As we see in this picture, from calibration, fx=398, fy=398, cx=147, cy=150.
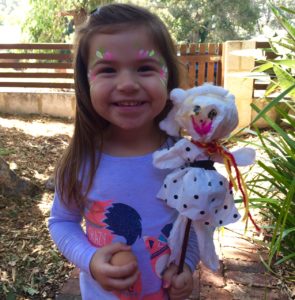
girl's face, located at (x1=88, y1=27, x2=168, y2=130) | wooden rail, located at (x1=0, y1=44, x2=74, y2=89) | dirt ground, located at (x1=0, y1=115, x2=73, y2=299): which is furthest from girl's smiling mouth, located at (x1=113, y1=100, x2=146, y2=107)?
wooden rail, located at (x1=0, y1=44, x2=74, y2=89)

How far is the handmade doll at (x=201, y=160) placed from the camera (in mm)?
950

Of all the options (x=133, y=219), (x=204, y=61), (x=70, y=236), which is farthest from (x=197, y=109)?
(x=204, y=61)

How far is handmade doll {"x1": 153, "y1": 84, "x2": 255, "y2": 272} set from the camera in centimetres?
95

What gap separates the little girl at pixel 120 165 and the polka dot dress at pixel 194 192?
0.08 metres

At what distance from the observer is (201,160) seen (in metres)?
1.00

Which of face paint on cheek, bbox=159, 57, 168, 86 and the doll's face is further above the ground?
face paint on cheek, bbox=159, 57, 168, 86

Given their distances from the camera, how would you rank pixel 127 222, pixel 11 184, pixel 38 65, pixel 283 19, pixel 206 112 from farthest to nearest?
pixel 38 65, pixel 11 184, pixel 283 19, pixel 127 222, pixel 206 112

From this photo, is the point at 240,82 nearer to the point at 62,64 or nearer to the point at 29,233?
the point at 62,64

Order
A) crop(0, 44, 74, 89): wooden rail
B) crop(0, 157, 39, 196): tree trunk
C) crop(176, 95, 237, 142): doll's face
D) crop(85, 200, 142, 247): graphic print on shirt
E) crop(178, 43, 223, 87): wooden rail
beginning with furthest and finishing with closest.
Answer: crop(0, 44, 74, 89): wooden rail → crop(178, 43, 223, 87): wooden rail → crop(0, 157, 39, 196): tree trunk → crop(85, 200, 142, 247): graphic print on shirt → crop(176, 95, 237, 142): doll's face

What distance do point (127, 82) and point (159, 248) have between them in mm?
485

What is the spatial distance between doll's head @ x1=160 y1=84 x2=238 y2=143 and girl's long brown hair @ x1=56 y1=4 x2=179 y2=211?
0.22 m

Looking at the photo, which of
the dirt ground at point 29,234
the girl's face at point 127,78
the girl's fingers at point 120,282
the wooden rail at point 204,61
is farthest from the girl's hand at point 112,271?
the wooden rail at point 204,61

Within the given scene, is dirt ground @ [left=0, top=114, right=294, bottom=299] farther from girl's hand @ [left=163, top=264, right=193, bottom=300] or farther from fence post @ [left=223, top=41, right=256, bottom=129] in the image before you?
fence post @ [left=223, top=41, right=256, bottom=129]

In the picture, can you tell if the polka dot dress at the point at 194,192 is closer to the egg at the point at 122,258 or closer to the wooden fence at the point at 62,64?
the egg at the point at 122,258
